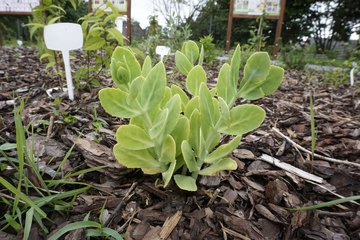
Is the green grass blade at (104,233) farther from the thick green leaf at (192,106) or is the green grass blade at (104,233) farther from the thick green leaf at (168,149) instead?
the thick green leaf at (192,106)

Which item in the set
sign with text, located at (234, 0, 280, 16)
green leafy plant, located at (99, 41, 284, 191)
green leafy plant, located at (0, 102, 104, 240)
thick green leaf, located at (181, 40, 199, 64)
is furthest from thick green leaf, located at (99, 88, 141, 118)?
sign with text, located at (234, 0, 280, 16)

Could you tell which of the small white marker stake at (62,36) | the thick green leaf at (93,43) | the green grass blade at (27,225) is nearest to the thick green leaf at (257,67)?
the green grass blade at (27,225)

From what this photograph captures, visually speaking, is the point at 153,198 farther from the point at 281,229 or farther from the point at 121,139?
the point at 281,229

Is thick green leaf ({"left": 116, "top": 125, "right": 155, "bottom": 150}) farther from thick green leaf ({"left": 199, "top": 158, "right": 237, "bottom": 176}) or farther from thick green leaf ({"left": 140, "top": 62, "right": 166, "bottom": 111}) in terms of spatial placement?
thick green leaf ({"left": 199, "top": 158, "right": 237, "bottom": 176})

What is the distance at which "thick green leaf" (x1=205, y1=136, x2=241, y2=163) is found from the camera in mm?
677

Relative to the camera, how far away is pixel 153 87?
609mm

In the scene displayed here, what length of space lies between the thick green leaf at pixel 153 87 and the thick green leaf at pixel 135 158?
16 cm

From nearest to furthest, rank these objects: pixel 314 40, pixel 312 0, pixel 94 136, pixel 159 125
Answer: pixel 159 125 → pixel 94 136 → pixel 312 0 → pixel 314 40

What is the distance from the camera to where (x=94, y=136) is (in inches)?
41.0

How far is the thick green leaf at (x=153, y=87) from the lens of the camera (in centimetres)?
61

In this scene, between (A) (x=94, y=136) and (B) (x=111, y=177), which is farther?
(A) (x=94, y=136)

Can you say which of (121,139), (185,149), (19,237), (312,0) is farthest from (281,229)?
(312,0)

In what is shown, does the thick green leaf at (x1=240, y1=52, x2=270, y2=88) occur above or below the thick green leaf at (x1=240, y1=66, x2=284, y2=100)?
above

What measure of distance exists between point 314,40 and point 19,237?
15.2 meters
